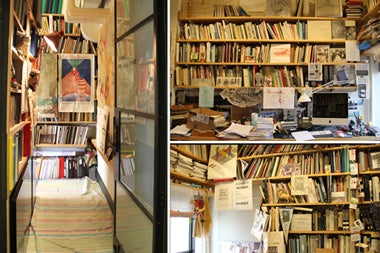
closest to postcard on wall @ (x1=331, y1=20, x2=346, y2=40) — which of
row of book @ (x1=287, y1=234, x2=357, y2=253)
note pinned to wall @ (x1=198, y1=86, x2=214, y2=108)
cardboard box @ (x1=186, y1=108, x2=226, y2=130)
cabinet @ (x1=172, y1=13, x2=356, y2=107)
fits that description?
cabinet @ (x1=172, y1=13, x2=356, y2=107)

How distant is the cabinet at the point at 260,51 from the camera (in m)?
5.19

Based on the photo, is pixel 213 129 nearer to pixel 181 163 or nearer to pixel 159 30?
pixel 181 163

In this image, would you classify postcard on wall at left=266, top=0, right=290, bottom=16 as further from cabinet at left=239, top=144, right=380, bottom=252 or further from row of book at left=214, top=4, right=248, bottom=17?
cabinet at left=239, top=144, right=380, bottom=252

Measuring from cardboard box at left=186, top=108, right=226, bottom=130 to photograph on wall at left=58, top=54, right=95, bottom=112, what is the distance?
3321 mm

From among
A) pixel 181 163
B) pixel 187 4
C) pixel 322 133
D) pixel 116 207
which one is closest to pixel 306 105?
pixel 187 4

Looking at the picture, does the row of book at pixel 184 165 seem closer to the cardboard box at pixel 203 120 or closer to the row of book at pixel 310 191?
the row of book at pixel 310 191

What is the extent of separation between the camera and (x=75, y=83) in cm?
638

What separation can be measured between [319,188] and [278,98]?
8.44 feet

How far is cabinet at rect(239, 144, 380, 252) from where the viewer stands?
2.60 meters

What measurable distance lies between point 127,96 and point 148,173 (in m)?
0.89

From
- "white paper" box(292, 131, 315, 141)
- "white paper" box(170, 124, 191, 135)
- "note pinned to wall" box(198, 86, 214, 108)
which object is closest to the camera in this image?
"white paper" box(292, 131, 315, 141)

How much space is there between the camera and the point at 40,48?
599 cm

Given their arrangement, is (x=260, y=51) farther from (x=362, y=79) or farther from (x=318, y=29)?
(x=362, y=79)

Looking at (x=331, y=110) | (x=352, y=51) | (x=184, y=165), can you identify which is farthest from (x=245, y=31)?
(x=184, y=165)
